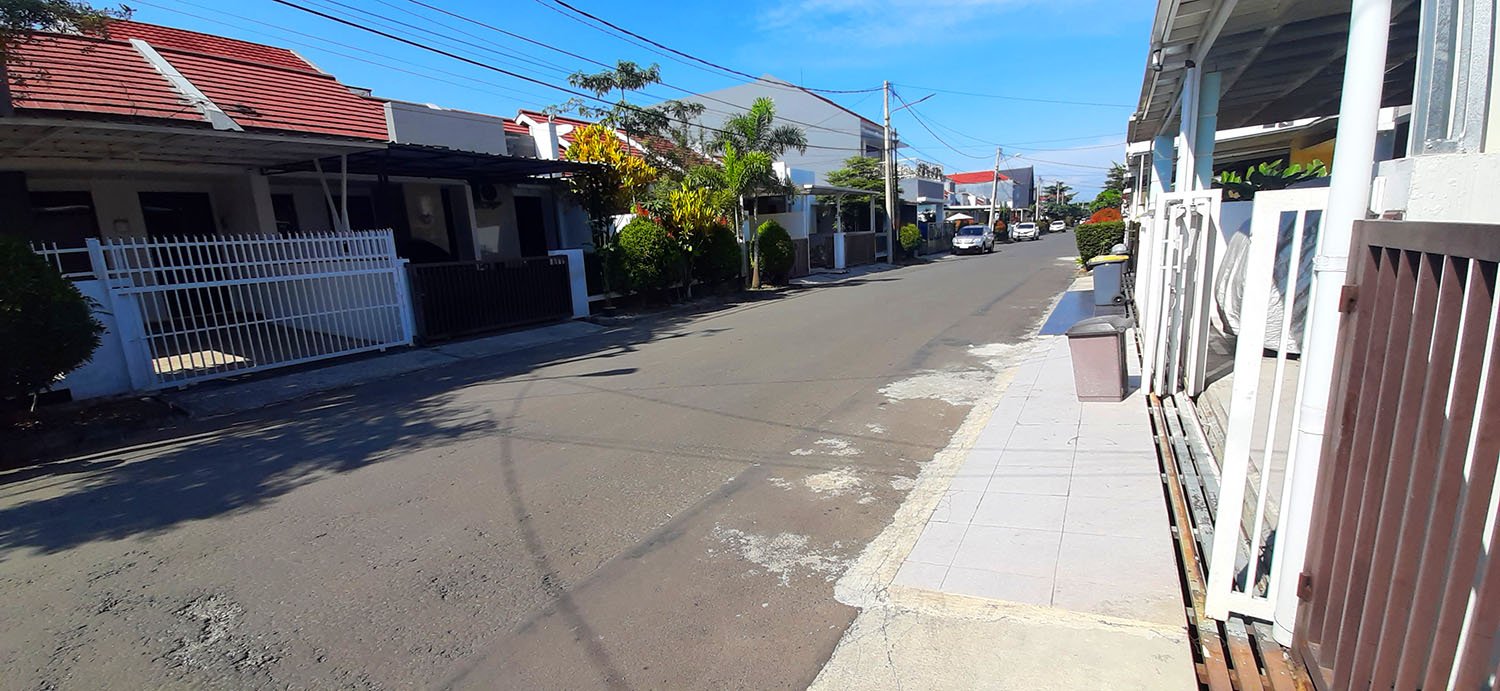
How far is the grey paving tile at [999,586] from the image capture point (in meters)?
3.16

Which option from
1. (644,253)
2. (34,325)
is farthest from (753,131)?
(34,325)

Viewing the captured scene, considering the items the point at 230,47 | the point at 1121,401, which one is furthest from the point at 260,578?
the point at 230,47

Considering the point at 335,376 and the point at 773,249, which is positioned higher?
the point at 773,249

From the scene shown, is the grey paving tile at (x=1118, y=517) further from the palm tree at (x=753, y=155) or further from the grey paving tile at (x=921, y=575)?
the palm tree at (x=753, y=155)

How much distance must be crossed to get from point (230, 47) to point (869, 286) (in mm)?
16591

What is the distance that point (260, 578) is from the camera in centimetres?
370

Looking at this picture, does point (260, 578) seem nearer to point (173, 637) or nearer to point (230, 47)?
point (173, 637)

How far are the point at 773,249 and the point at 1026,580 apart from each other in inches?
692

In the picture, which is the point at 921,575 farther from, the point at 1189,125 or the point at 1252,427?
the point at 1189,125

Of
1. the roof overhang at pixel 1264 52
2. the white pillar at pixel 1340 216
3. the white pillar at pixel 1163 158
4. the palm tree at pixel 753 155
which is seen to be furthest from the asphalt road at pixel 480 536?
the palm tree at pixel 753 155

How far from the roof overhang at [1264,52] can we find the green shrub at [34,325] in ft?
32.3

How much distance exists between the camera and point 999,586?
3.27m

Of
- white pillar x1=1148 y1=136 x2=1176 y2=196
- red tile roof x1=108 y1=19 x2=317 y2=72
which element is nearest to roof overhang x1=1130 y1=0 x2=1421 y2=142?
white pillar x1=1148 y1=136 x2=1176 y2=196

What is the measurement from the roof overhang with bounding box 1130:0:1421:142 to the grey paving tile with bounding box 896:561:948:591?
13.3ft
